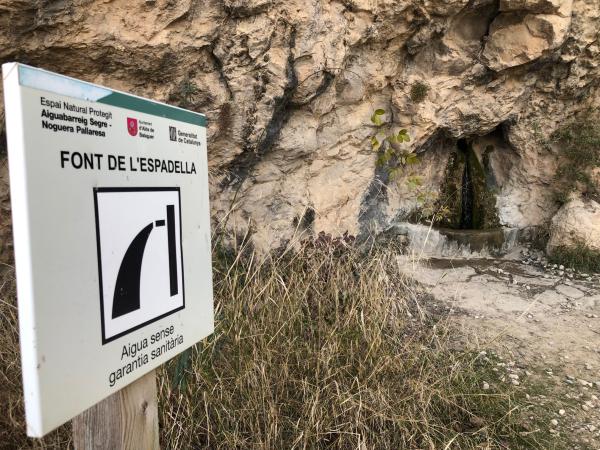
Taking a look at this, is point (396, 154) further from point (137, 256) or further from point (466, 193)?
point (137, 256)

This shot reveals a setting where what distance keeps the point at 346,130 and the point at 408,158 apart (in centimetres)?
94

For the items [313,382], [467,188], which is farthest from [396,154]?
[313,382]

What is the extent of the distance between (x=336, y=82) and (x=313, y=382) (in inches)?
101

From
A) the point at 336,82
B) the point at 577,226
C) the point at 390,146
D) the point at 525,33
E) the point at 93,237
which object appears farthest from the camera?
the point at 577,226

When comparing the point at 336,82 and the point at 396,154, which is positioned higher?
the point at 336,82

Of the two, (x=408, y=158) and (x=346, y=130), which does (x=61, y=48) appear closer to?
(x=346, y=130)

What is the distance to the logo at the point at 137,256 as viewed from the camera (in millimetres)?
1000

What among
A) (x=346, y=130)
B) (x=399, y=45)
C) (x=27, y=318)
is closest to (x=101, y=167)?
(x=27, y=318)

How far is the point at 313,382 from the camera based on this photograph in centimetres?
201

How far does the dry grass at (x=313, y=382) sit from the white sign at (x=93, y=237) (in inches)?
25.8

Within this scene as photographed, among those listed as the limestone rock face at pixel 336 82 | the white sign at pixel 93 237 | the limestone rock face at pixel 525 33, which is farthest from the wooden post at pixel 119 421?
the limestone rock face at pixel 525 33

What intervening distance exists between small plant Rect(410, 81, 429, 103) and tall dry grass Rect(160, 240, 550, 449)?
2514 millimetres

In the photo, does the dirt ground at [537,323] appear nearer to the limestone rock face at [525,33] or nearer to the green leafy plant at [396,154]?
the green leafy plant at [396,154]

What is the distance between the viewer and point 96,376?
3.21ft
